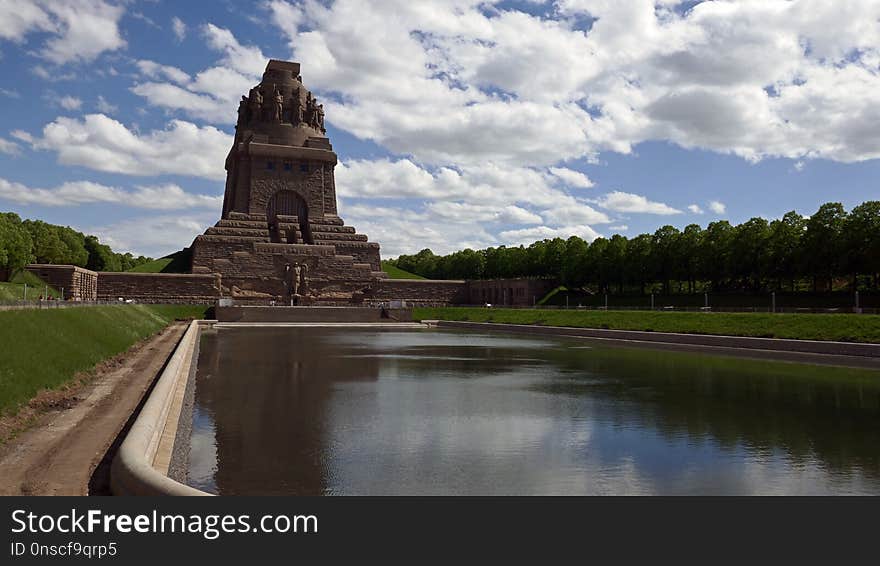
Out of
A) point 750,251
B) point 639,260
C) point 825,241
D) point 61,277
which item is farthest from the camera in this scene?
point 639,260

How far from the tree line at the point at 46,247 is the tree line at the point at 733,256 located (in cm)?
4886

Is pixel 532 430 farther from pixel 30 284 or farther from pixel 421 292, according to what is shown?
pixel 421 292

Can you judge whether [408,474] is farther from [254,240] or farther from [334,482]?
[254,240]

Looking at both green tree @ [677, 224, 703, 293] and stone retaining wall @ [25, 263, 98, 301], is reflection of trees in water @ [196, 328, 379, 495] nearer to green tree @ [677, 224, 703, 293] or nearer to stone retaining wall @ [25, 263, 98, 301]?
stone retaining wall @ [25, 263, 98, 301]

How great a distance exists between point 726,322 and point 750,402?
1873 cm

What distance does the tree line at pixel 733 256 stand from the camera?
47.6m

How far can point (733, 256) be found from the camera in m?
55.4

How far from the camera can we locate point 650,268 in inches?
2485

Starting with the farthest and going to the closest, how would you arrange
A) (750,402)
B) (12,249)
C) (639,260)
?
(639,260)
(12,249)
(750,402)

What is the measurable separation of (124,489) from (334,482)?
208 centimetres

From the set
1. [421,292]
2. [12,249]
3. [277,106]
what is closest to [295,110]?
[277,106]

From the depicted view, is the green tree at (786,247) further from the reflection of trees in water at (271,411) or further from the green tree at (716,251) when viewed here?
the reflection of trees in water at (271,411)

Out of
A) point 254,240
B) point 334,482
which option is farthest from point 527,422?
point 254,240

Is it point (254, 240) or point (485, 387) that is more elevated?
point (254, 240)
